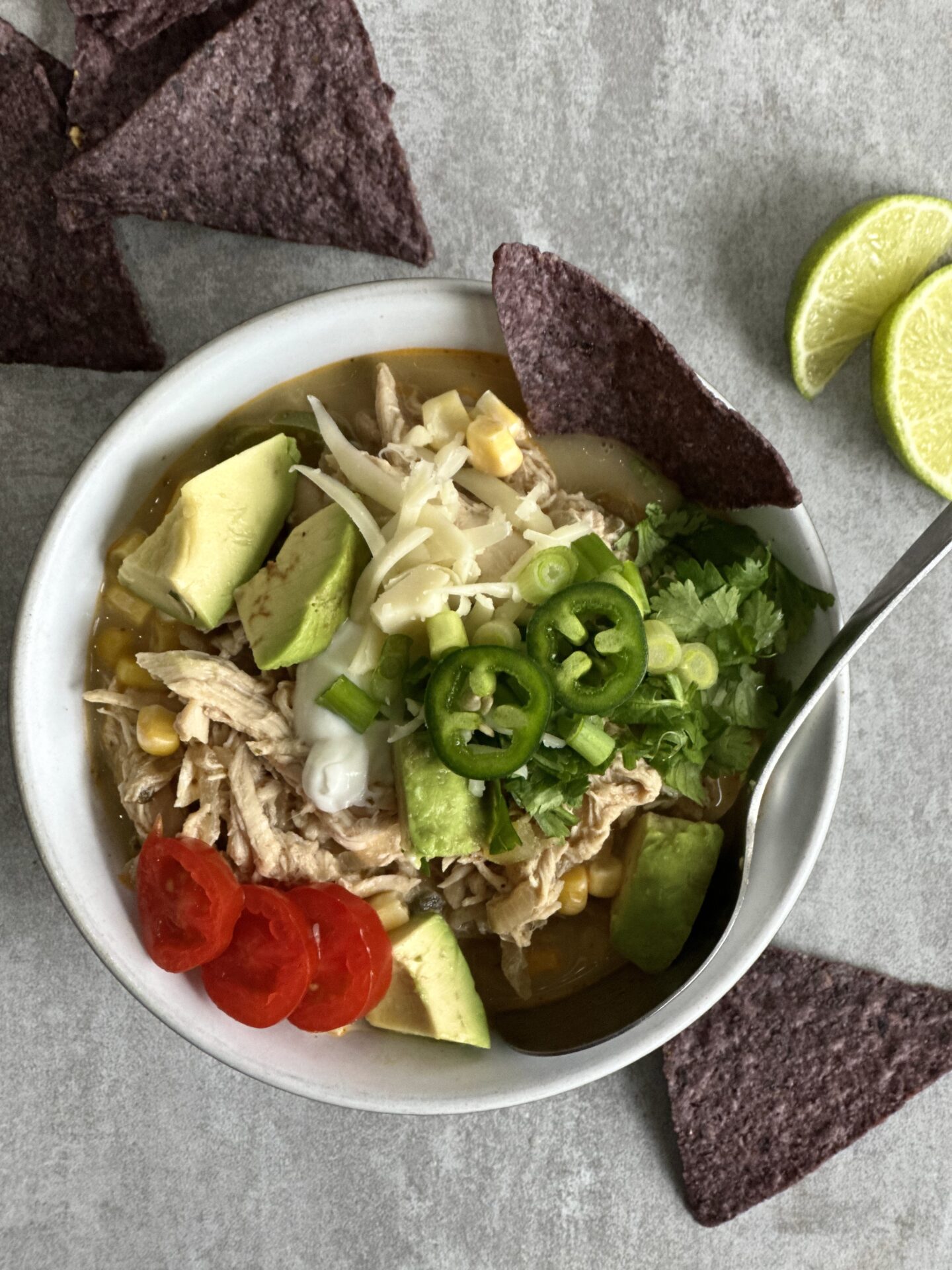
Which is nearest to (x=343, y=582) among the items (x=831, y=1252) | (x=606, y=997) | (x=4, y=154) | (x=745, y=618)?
(x=745, y=618)

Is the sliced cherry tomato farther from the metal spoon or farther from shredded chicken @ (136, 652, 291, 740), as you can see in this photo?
the metal spoon

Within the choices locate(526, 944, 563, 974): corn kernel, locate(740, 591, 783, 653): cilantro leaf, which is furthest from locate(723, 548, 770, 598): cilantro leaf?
locate(526, 944, 563, 974): corn kernel

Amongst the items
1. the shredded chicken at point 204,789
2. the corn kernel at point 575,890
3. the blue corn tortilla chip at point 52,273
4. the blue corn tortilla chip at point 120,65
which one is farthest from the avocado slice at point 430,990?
the blue corn tortilla chip at point 120,65

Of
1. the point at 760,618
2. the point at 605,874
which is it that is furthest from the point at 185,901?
the point at 760,618

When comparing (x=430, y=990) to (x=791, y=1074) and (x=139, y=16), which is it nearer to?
(x=791, y=1074)

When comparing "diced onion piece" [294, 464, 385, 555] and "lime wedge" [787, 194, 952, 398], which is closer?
"diced onion piece" [294, 464, 385, 555]

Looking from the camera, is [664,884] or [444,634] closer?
[444,634]

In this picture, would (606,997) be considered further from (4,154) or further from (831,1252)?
(4,154)
